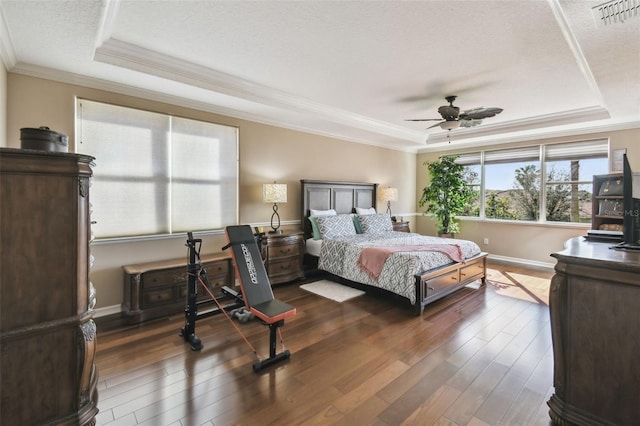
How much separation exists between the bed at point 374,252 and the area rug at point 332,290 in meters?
0.16

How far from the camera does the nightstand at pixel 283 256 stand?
14.6 feet

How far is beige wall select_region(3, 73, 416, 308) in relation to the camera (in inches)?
117

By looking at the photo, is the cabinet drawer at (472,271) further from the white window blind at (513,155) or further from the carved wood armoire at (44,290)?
the carved wood armoire at (44,290)

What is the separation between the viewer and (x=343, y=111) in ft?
16.1

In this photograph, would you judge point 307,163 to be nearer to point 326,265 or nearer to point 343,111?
point 343,111

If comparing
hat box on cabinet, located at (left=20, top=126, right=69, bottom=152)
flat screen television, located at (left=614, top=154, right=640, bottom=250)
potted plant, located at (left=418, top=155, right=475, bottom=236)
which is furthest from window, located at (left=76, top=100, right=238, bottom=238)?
potted plant, located at (left=418, top=155, right=475, bottom=236)

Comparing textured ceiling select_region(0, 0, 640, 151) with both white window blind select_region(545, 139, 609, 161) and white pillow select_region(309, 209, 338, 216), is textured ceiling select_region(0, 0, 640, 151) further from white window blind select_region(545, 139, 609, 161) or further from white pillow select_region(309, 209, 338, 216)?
white pillow select_region(309, 209, 338, 216)

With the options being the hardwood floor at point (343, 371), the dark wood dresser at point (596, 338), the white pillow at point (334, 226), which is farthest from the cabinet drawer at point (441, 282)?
the white pillow at point (334, 226)

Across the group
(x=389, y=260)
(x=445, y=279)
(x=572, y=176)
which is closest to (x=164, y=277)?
(x=389, y=260)

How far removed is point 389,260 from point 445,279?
31.3 inches

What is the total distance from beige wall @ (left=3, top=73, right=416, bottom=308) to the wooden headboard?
0.59ft

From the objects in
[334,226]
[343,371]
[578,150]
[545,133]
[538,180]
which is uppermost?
[545,133]

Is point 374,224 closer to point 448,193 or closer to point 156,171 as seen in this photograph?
point 448,193

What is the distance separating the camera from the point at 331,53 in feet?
9.61
